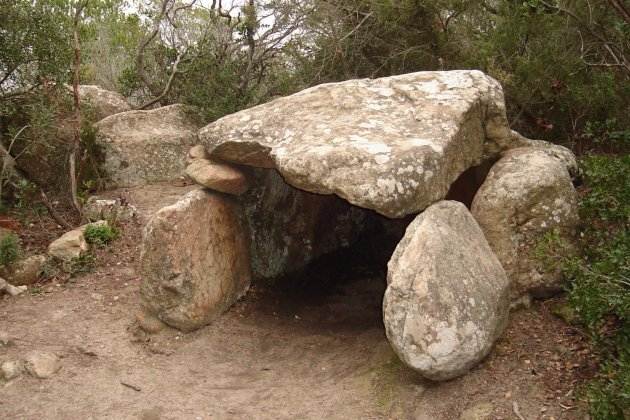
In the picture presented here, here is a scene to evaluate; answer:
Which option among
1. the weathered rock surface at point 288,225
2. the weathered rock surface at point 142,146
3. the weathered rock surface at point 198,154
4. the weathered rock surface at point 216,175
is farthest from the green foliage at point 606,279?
the weathered rock surface at point 142,146

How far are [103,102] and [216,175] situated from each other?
15.2 feet

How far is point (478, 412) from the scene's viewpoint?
4023 millimetres

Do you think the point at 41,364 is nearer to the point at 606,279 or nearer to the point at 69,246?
the point at 69,246

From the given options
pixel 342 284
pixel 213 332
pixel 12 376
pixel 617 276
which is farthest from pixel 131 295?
pixel 617 276

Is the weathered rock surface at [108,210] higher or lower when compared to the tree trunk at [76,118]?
lower

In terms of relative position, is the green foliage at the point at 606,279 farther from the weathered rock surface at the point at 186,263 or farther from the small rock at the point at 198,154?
the small rock at the point at 198,154

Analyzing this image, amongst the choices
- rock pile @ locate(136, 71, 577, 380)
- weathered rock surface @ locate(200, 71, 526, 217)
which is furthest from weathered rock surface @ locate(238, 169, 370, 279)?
weathered rock surface @ locate(200, 71, 526, 217)

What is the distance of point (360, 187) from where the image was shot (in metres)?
4.59

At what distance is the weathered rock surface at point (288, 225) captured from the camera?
6.64 meters

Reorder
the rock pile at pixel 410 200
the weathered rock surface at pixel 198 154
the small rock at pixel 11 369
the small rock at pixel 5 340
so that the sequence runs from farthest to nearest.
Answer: the weathered rock surface at pixel 198 154 → the small rock at pixel 5 340 → the small rock at pixel 11 369 → the rock pile at pixel 410 200

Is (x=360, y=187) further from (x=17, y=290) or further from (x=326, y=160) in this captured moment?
(x=17, y=290)

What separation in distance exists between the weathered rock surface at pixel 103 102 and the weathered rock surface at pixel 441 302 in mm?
6441

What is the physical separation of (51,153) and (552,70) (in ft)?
19.8

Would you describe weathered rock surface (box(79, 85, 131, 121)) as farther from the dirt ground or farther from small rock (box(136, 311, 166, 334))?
small rock (box(136, 311, 166, 334))
